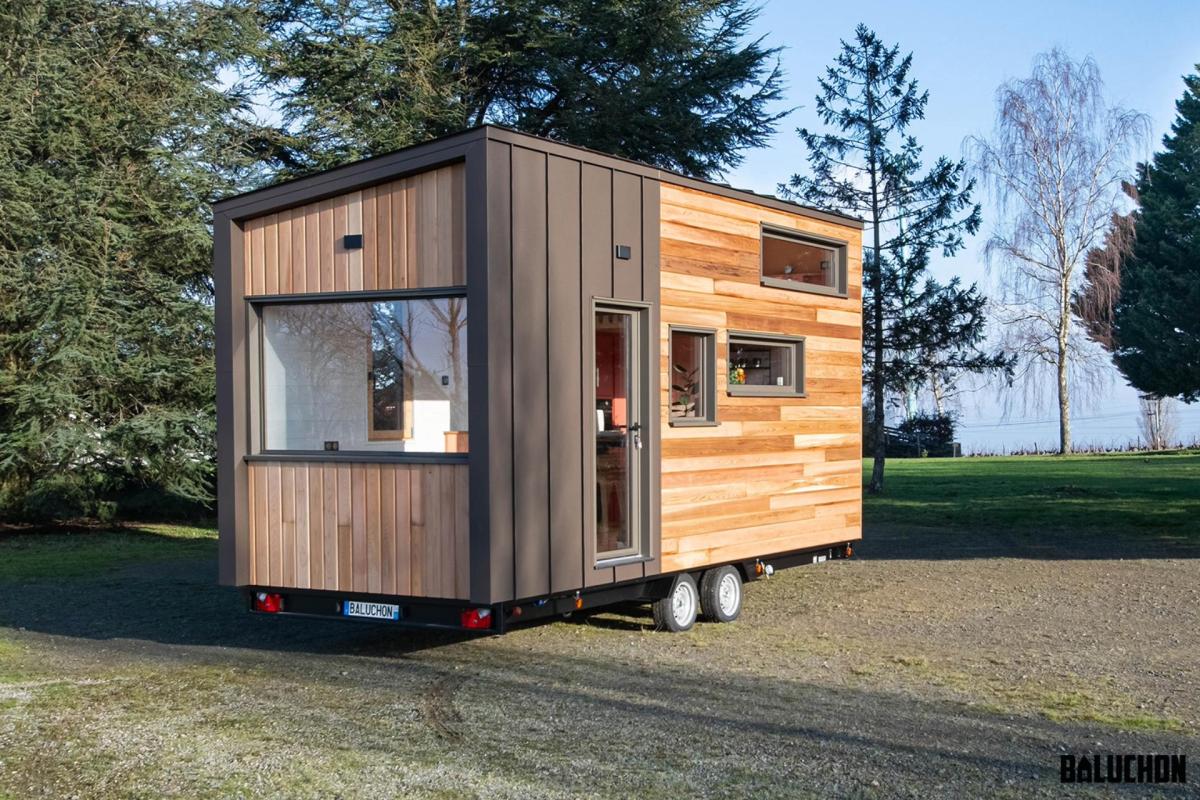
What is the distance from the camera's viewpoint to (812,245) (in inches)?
416

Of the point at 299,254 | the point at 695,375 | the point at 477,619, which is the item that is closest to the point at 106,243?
the point at 299,254

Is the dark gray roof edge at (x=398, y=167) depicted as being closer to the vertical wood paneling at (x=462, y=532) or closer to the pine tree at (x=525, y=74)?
the vertical wood paneling at (x=462, y=532)

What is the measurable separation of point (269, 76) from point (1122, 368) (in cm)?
2209

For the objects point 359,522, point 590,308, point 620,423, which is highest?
point 590,308

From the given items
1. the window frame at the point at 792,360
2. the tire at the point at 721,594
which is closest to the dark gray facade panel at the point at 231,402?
the tire at the point at 721,594

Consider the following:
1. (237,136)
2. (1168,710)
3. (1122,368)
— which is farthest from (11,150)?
(1122,368)

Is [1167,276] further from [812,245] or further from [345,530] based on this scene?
[345,530]

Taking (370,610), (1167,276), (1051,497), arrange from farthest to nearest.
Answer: (1051,497) < (1167,276) < (370,610)

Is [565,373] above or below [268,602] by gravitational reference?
above

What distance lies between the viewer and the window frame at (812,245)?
388 inches

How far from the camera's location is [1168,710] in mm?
6625

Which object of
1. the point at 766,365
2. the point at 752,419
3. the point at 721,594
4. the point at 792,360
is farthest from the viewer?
the point at 792,360

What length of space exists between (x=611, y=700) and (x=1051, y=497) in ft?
53.4

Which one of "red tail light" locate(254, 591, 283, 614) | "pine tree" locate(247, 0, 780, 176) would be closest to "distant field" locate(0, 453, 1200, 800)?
"red tail light" locate(254, 591, 283, 614)
